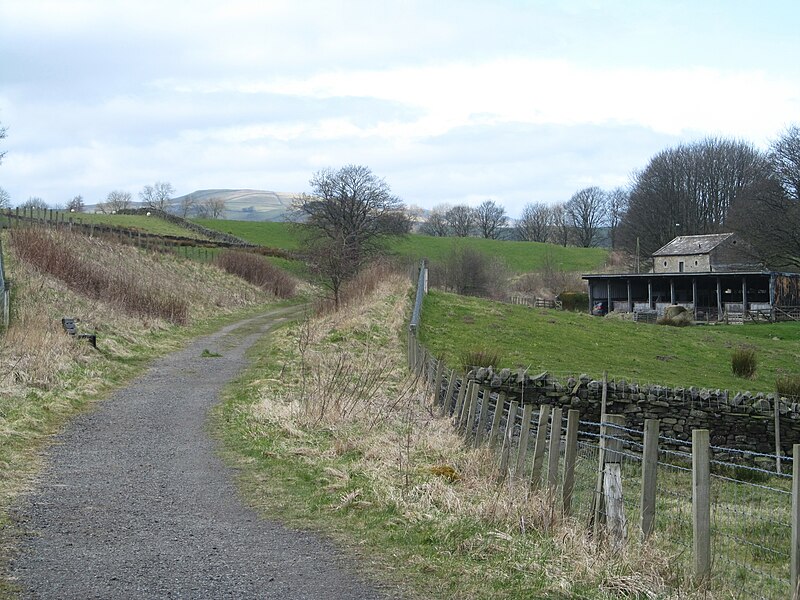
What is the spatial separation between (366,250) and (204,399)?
139 feet

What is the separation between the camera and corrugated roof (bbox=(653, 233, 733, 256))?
222 feet

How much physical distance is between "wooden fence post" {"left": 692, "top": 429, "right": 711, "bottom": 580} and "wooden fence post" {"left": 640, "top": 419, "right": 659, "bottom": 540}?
1.67 ft

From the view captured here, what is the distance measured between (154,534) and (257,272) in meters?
45.5

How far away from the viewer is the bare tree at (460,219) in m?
123

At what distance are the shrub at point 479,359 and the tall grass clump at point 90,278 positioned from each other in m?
10.8

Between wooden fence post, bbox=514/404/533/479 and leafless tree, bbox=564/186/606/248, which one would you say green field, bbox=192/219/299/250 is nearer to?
leafless tree, bbox=564/186/606/248

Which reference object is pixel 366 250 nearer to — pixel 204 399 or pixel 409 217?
pixel 409 217

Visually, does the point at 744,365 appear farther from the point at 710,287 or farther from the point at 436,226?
the point at 436,226

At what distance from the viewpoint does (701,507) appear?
6418 millimetres

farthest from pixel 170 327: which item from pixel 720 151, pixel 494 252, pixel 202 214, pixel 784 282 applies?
pixel 202 214

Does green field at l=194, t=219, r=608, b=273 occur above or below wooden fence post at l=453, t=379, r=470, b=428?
above

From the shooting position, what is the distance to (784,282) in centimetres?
6034

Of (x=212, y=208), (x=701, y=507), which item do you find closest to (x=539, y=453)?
(x=701, y=507)

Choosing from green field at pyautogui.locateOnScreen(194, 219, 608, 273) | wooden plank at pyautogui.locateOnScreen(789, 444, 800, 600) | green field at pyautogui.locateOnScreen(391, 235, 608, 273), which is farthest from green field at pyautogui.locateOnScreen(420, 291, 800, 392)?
green field at pyautogui.locateOnScreen(391, 235, 608, 273)
